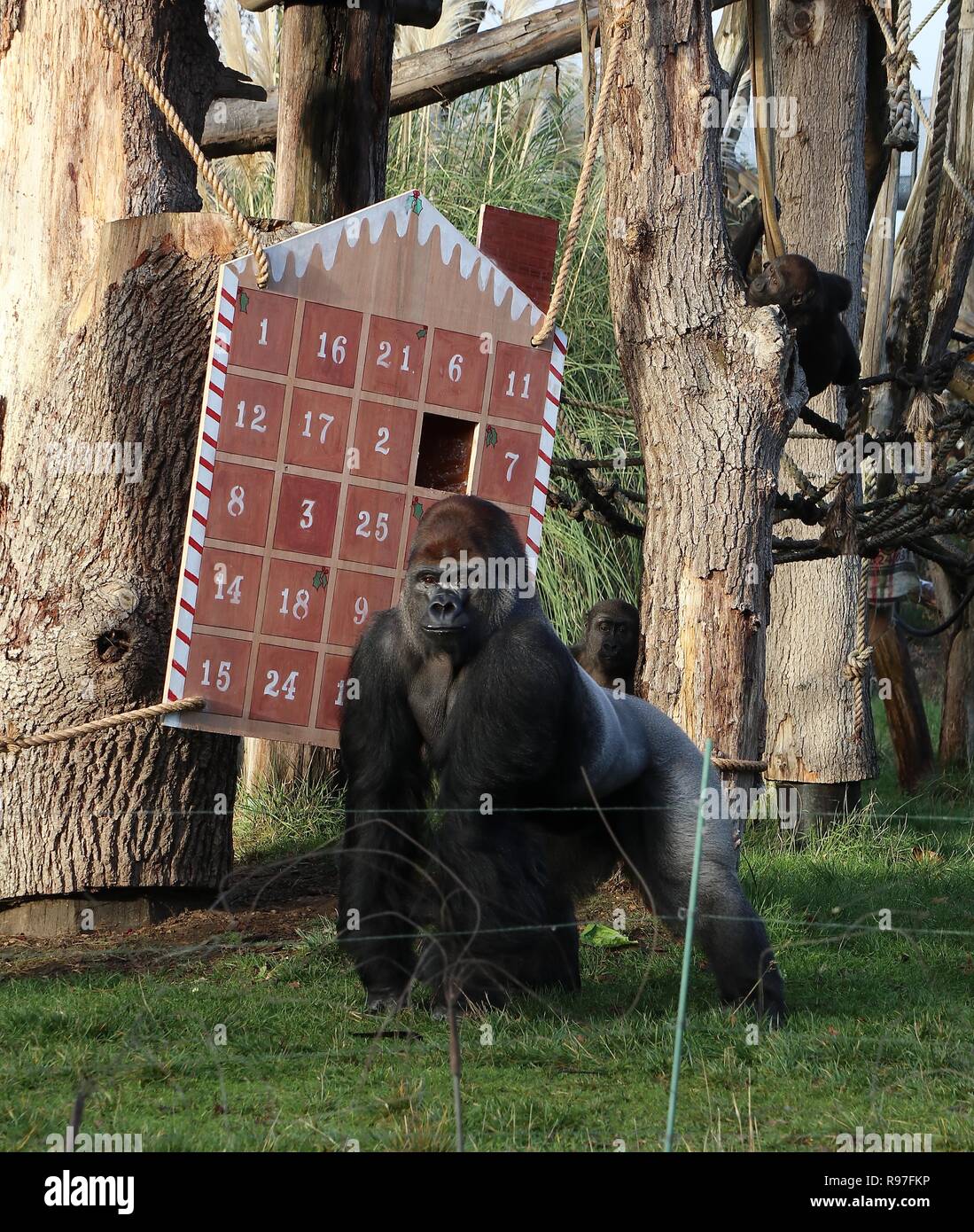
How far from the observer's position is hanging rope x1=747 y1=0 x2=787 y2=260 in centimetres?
486

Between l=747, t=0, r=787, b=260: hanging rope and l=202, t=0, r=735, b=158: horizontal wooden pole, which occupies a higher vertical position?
l=202, t=0, r=735, b=158: horizontal wooden pole

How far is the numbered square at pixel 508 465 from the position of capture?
4.66 metres

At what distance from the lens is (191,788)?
4.92 metres

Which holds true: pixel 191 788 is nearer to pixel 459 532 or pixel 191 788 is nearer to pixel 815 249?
pixel 459 532

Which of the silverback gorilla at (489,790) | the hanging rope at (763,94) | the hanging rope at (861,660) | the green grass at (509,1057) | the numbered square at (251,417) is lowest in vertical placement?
the green grass at (509,1057)

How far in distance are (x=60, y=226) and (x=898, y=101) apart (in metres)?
3.38

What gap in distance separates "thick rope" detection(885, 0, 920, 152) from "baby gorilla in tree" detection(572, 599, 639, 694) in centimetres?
241

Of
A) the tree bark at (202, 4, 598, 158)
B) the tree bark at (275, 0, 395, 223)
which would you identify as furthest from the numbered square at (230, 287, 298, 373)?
the tree bark at (202, 4, 598, 158)

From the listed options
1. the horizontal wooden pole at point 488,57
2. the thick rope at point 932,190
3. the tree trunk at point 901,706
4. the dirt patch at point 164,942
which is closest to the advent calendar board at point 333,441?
the dirt patch at point 164,942

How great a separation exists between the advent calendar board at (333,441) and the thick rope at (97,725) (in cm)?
4

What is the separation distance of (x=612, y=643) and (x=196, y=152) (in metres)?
3.44

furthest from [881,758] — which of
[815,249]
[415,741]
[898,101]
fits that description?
[415,741]

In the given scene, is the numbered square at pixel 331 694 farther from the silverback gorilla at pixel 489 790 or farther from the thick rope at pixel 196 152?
the thick rope at pixel 196 152

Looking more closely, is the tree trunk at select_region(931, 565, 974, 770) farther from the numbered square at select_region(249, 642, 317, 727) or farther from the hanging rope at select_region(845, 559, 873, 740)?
the numbered square at select_region(249, 642, 317, 727)
